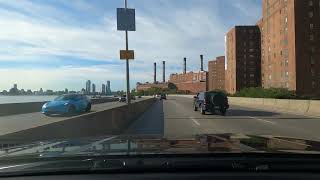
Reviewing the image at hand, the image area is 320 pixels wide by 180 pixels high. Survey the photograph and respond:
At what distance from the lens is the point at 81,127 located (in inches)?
723

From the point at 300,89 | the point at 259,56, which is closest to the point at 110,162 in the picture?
the point at 300,89

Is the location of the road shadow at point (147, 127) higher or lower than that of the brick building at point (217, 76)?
lower

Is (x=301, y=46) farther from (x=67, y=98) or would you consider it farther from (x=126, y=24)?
(x=126, y=24)

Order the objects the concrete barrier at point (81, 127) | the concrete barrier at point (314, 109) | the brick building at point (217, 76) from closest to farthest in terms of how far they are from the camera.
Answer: the concrete barrier at point (81, 127) → the concrete barrier at point (314, 109) → the brick building at point (217, 76)

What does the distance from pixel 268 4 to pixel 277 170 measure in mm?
131686

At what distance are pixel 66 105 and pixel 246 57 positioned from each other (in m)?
121

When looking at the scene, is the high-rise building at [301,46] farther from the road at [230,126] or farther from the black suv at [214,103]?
the road at [230,126]

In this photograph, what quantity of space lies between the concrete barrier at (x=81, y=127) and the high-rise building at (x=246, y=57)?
421 feet

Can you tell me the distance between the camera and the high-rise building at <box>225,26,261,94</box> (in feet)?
510

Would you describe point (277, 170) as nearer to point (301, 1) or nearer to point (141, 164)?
point (141, 164)

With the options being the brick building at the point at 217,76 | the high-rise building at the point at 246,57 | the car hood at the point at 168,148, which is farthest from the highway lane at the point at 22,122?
the brick building at the point at 217,76

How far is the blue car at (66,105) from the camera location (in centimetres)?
3897

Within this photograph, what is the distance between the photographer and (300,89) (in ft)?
363

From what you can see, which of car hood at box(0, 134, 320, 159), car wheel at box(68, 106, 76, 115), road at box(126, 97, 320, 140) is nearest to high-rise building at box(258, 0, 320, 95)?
car wheel at box(68, 106, 76, 115)
